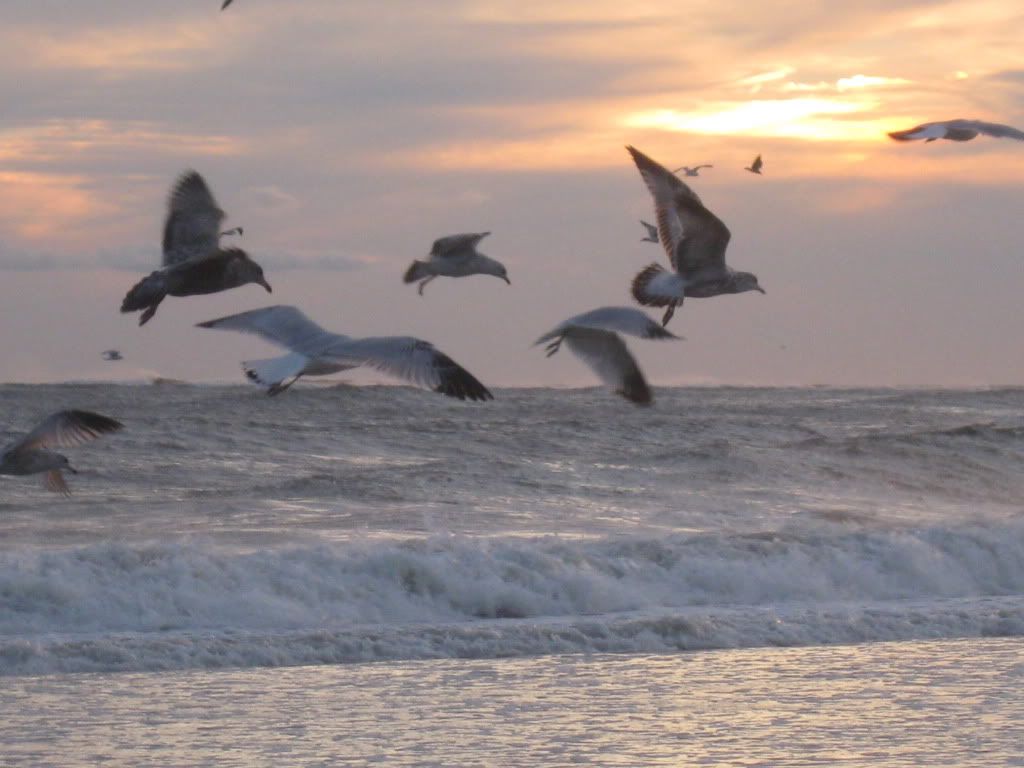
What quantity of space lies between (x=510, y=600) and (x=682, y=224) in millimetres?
5001

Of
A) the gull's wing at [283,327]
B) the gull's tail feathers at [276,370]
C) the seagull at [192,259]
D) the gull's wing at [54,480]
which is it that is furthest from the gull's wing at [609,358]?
the gull's wing at [54,480]

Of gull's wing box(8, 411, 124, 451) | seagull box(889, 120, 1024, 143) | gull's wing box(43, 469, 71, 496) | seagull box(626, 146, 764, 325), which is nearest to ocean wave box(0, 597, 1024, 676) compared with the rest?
gull's wing box(43, 469, 71, 496)

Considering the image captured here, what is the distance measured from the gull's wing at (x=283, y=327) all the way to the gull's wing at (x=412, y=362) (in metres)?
0.11

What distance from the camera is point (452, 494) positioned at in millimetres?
18500

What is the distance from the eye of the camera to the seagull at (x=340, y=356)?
714 cm

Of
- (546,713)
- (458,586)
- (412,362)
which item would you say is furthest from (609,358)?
(458,586)

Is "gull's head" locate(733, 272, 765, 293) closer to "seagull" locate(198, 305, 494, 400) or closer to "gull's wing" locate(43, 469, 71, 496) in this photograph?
"seagull" locate(198, 305, 494, 400)

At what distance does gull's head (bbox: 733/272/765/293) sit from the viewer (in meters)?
9.17

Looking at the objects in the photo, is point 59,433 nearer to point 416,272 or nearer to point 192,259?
point 192,259

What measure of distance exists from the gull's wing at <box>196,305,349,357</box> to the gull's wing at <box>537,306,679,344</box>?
4.13 ft

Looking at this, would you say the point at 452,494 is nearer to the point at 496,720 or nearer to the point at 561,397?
the point at 496,720

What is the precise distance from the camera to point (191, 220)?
9836 millimetres

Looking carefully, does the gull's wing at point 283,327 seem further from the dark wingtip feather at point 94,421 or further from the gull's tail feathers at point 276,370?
the dark wingtip feather at point 94,421

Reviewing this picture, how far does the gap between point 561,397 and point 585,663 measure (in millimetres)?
24940
